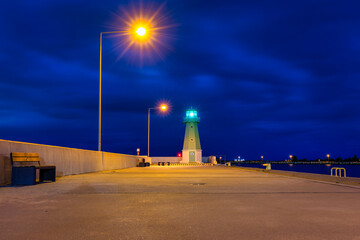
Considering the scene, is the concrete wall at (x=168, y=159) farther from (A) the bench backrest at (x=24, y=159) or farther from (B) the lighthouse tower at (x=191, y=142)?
(A) the bench backrest at (x=24, y=159)

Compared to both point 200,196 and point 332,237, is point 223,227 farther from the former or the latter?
point 200,196

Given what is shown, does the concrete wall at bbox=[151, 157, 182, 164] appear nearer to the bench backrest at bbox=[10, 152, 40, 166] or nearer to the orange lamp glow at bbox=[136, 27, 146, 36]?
the orange lamp glow at bbox=[136, 27, 146, 36]

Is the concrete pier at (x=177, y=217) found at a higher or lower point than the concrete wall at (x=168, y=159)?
lower

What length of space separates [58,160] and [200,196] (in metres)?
10.9

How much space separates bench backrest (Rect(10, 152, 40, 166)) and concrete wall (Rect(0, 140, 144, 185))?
1.32ft

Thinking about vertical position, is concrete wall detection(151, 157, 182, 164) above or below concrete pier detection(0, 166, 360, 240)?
above

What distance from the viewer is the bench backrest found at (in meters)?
12.8

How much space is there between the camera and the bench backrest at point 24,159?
1280cm

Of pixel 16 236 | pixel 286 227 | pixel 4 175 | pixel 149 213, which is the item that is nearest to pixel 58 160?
pixel 4 175

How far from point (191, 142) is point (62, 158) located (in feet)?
197

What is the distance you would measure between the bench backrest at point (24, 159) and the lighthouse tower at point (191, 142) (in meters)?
62.6

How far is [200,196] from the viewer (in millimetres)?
9625

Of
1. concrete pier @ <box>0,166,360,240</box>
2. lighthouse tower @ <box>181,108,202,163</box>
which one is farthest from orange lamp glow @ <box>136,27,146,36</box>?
lighthouse tower @ <box>181,108,202,163</box>

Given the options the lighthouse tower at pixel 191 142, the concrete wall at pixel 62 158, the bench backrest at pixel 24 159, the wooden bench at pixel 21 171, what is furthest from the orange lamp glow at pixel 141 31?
the lighthouse tower at pixel 191 142
